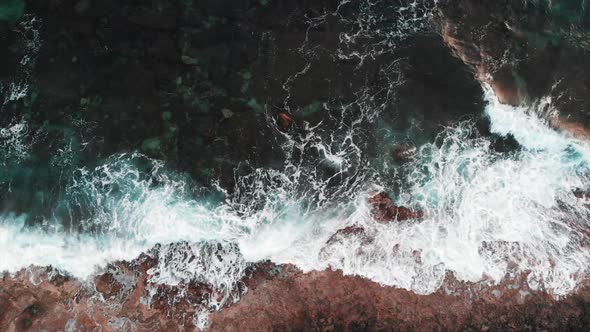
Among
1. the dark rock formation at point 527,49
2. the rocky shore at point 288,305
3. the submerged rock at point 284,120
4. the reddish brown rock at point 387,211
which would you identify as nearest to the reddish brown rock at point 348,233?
the reddish brown rock at point 387,211

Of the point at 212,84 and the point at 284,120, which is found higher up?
the point at 212,84

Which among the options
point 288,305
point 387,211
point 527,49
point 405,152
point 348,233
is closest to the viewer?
point 288,305

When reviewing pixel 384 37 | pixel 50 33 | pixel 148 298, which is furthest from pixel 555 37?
pixel 50 33

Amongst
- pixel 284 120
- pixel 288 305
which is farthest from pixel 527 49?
pixel 288 305

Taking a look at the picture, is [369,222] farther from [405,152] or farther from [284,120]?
[284,120]

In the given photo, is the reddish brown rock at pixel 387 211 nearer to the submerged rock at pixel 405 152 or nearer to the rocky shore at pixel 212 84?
the rocky shore at pixel 212 84

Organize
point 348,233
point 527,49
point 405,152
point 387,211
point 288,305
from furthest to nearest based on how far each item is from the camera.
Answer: point 527,49
point 405,152
point 387,211
point 348,233
point 288,305

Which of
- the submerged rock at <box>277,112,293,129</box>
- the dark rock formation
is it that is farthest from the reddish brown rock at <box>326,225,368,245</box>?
the dark rock formation

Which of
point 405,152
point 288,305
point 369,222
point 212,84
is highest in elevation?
point 212,84

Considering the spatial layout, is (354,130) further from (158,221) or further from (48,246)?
(48,246)

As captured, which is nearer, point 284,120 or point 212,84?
point 284,120
